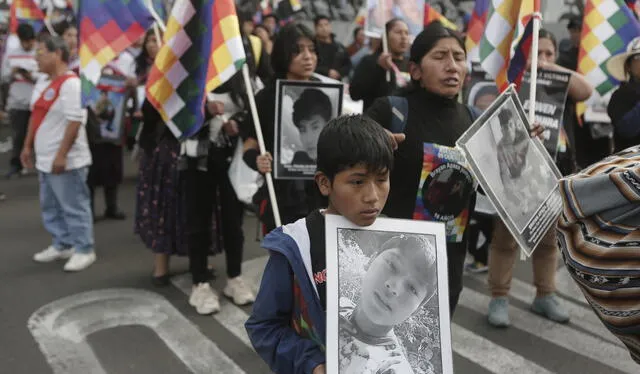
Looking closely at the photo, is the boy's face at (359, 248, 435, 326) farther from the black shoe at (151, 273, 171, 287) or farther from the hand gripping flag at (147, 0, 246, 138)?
the black shoe at (151, 273, 171, 287)

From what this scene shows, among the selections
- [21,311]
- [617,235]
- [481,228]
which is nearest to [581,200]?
[617,235]

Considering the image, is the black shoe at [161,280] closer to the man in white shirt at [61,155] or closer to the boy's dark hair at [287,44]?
the man in white shirt at [61,155]

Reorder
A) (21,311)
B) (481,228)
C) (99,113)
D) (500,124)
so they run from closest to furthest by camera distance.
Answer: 1. (500,124)
2. (21,311)
3. (481,228)
4. (99,113)

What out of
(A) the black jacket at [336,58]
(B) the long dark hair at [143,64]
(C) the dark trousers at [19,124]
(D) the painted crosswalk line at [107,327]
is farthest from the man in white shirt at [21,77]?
(D) the painted crosswalk line at [107,327]

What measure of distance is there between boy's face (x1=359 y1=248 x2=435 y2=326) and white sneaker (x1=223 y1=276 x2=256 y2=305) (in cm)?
275

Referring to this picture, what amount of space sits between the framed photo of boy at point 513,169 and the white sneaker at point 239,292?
Result: 2.24 m

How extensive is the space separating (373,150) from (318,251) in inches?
11.8

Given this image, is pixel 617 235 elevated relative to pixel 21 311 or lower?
elevated

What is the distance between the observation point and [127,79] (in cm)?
579

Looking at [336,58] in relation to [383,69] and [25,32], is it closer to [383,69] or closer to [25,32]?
[25,32]

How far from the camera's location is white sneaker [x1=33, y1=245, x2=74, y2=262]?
4938 millimetres

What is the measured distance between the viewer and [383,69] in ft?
16.2

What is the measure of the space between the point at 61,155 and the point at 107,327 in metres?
1.56

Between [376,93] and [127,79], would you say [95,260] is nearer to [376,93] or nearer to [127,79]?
[127,79]
